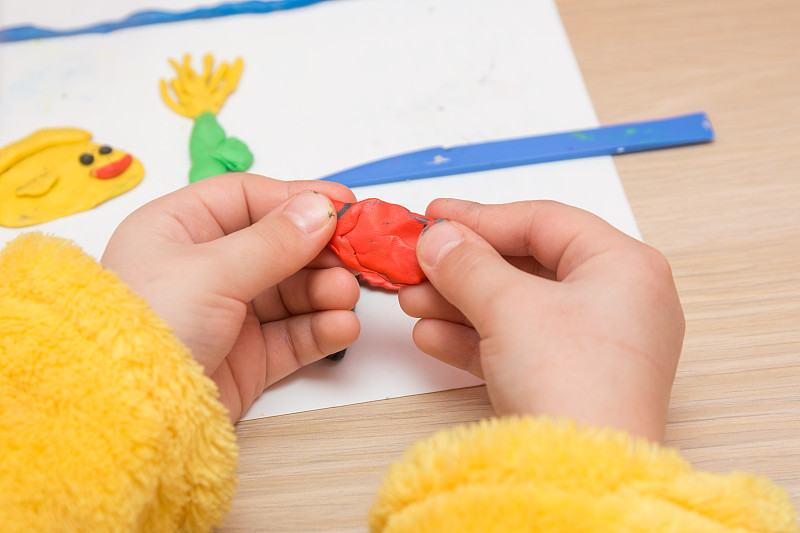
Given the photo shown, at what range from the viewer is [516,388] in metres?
0.44

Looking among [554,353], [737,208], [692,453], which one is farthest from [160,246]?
[737,208]

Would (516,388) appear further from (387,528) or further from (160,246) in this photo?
(160,246)

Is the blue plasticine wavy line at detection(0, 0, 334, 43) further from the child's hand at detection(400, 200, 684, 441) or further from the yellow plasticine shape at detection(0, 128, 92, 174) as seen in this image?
the child's hand at detection(400, 200, 684, 441)

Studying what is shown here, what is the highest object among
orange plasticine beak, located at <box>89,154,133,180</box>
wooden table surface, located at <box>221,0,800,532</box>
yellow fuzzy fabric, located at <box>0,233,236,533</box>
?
orange plasticine beak, located at <box>89,154,133,180</box>

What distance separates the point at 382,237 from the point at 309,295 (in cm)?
9

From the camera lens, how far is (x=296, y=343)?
596mm

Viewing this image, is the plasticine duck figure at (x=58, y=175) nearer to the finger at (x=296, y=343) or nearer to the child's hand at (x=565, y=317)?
the finger at (x=296, y=343)

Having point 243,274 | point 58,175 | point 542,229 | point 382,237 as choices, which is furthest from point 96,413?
point 58,175

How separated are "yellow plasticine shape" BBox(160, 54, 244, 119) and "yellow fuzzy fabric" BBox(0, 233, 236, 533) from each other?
39cm

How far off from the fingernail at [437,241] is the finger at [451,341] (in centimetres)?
6

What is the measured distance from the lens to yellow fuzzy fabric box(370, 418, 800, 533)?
13.8 inches

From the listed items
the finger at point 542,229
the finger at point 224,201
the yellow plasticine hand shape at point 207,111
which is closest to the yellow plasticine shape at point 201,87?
the yellow plasticine hand shape at point 207,111

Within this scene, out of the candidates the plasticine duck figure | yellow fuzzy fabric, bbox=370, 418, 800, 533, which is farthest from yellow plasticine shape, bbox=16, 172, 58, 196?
yellow fuzzy fabric, bbox=370, 418, 800, 533

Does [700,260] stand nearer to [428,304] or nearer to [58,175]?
[428,304]
